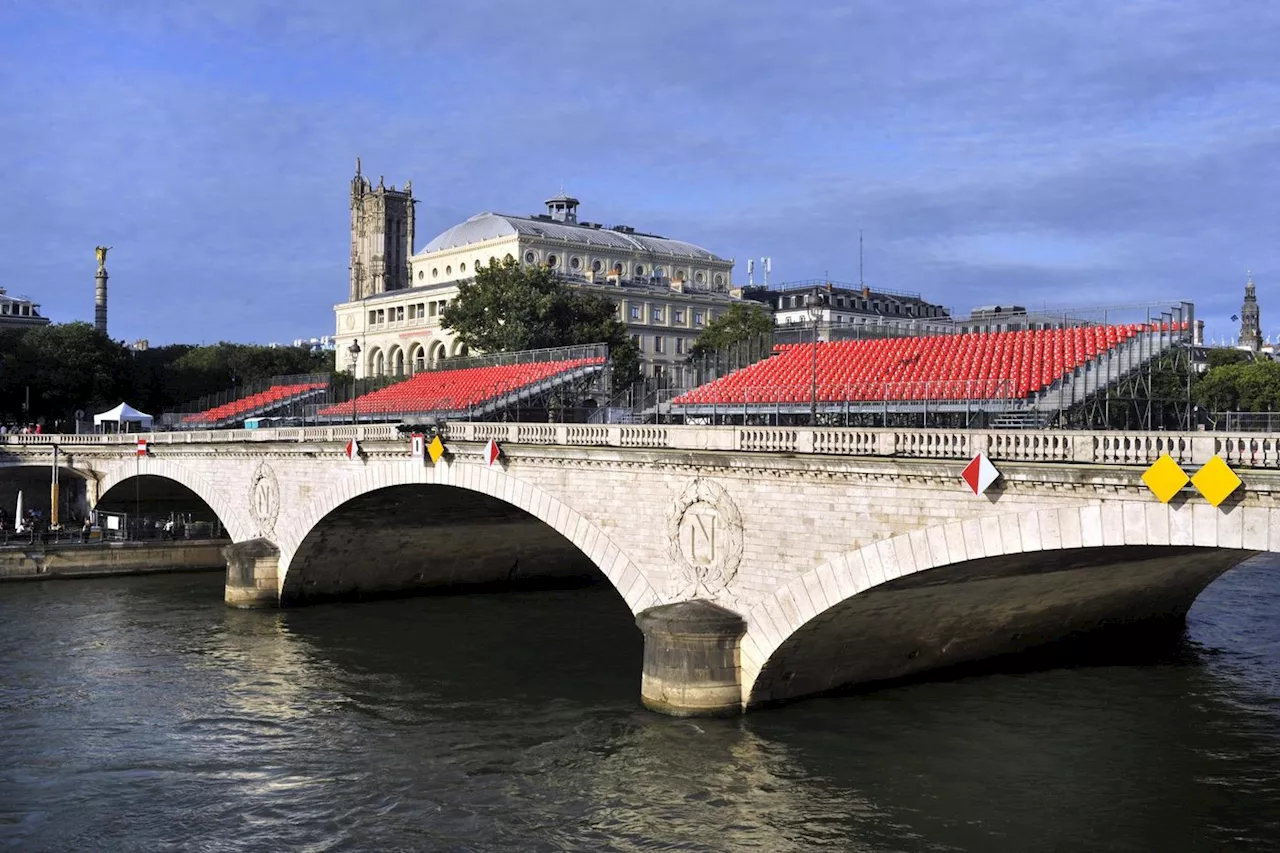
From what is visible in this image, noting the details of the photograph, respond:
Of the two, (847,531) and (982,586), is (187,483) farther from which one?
(982,586)

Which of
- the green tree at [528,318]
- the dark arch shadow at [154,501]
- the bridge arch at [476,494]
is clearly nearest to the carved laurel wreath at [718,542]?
the bridge arch at [476,494]

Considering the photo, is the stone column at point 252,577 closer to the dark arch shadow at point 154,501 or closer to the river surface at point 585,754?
the river surface at point 585,754

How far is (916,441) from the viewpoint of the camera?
25.0m

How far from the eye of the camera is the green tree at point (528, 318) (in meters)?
78.1

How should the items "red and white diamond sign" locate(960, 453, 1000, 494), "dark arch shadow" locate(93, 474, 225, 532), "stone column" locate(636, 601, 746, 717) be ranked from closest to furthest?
1. "red and white diamond sign" locate(960, 453, 1000, 494)
2. "stone column" locate(636, 601, 746, 717)
3. "dark arch shadow" locate(93, 474, 225, 532)

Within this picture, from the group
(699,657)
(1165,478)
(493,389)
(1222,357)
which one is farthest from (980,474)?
(1222,357)

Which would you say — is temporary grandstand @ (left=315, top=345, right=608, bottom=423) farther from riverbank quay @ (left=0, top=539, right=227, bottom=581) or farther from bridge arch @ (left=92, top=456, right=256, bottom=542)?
riverbank quay @ (left=0, top=539, right=227, bottom=581)

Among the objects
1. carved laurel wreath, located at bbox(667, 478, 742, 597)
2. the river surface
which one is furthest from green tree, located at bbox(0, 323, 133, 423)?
carved laurel wreath, located at bbox(667, 478, 742, 597)

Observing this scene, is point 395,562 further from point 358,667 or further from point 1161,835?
point 1161,835

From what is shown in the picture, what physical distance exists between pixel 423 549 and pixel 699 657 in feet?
75.7

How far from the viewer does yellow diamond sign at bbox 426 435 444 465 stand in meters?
39.0

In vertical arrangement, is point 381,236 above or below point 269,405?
above

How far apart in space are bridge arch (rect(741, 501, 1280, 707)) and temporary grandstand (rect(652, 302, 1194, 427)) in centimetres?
488

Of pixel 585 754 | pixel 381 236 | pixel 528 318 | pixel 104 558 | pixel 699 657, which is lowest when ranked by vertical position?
pixel 585 754
